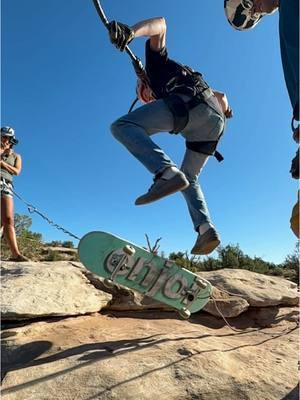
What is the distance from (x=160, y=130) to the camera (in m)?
2.61

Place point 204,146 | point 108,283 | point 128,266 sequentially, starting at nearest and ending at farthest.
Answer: point 204,146 < point 108,283 < point 128,266

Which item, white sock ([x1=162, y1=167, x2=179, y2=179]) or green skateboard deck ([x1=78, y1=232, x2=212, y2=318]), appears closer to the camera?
white sock ([x1=162, y1=167, x2=179, y2=179])

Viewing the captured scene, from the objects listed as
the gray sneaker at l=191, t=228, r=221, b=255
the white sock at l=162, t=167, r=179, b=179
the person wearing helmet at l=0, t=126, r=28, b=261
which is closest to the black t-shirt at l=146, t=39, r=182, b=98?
the white sock at l=162, t=167, r=179, b=179

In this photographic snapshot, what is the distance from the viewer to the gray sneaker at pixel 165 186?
2322 millimetres

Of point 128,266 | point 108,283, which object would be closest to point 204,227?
point 128,266

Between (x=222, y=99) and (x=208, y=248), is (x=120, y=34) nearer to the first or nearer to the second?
(x=222, y=99)

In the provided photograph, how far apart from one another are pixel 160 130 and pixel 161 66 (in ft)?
1.93

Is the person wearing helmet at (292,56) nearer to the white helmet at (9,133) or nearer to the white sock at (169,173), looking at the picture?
the white sock at (169,173)

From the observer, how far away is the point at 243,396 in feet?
7.97

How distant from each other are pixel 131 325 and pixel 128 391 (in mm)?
1884

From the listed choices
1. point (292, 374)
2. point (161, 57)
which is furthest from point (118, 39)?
point (292, 374)

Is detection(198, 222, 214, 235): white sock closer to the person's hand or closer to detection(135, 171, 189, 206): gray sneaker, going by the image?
detection(135, 171, 189, 206): gray sneaker

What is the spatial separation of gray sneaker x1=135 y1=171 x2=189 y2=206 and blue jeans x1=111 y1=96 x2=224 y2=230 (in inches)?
3.6

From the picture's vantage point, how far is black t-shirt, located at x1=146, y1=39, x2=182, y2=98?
9.12ft
